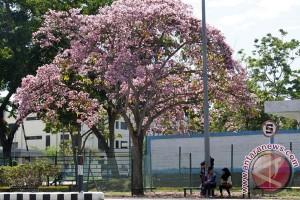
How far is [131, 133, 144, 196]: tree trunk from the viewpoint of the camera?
2812 cm

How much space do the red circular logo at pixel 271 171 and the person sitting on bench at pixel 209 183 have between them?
1656 millimetres

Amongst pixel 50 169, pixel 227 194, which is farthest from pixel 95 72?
pixel 227 194

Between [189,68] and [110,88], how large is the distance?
3717 millimetres

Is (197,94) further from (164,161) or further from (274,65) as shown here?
(274,65)

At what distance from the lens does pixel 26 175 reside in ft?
96.5

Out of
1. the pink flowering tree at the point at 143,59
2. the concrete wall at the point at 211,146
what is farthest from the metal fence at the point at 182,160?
the pink flowering tree at the point at 143,59

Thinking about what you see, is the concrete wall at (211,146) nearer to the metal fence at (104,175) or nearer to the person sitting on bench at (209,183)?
the metal fence at (104,175)

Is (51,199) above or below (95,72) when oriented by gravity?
below

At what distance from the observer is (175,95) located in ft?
91.8

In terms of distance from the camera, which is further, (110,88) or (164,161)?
(164,161)

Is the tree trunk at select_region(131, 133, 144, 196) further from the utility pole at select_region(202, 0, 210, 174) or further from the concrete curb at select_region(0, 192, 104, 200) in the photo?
the concrete curb at select_region(0, 192, 104, 200)

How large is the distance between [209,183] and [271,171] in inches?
99.6

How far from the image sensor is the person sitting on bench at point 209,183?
81.7 feet

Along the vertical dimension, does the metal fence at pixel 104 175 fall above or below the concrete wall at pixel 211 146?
below
